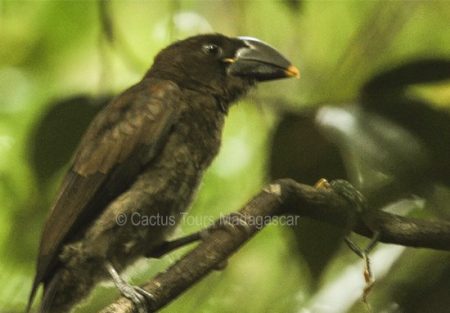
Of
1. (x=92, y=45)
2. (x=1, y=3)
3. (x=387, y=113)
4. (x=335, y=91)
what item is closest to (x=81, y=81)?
(x=92, y=45)

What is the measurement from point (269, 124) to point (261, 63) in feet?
0.36

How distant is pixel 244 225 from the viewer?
1.20 meters

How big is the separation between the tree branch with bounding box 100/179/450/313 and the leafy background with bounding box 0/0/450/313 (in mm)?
49

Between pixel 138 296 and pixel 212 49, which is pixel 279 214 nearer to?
pixel 138 296

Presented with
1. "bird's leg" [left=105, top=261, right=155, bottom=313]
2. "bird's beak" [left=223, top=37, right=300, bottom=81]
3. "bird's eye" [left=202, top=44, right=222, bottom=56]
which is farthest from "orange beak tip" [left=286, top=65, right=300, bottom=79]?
"bird's leg" [left=105, top=261, right=155, bottom=313]

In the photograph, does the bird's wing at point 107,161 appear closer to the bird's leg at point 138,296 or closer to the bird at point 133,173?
the bird at point 133,173

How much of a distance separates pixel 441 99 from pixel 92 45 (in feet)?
2.22

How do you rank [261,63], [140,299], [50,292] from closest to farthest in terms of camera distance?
[140,299], [50,292], [261,63]

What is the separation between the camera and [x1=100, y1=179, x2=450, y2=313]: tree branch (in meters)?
1.13

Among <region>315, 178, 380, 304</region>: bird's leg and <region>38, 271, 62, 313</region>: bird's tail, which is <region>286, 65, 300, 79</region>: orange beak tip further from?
<region>38, 271, 62, 313</region>: bird's tail

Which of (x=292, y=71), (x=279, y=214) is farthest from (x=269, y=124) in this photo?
(x=279, y=214)

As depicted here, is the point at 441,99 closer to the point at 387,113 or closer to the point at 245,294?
the point at 387,113

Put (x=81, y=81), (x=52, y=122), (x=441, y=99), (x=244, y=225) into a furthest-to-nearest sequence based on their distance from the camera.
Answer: (x=81, y=81) → (x=52, y=122) → (x=441, y=99) → (x=244, y=225)

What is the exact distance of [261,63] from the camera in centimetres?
139
